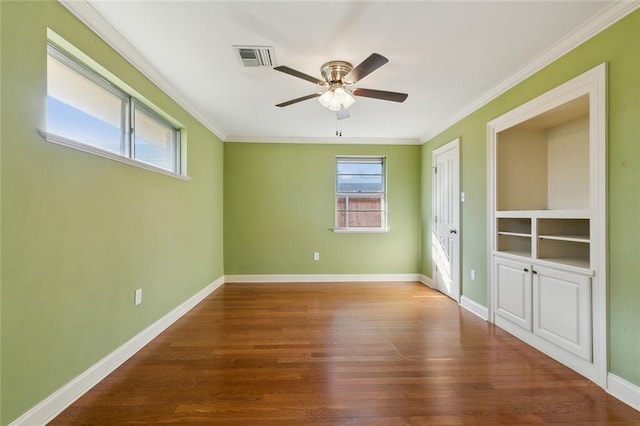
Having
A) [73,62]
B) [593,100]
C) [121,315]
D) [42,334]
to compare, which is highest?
[73,62]

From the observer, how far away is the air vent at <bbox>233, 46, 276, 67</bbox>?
7.17ft

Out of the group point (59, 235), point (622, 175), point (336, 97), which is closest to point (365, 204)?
point (336, 97)

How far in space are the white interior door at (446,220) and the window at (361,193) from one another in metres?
0.92

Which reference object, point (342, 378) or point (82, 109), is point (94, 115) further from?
point (342, 378)

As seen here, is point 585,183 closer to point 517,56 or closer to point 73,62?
point 517,56

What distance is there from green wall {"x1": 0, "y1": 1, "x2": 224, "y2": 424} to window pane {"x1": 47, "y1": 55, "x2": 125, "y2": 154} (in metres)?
0.17

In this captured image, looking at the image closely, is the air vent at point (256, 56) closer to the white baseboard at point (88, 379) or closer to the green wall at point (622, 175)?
the green wall at point (622, 175)

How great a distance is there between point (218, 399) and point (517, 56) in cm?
340

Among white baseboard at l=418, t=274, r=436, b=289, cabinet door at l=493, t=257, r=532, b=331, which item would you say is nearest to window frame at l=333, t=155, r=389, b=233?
white baseboard at l=418, t=274, r=436, b=289

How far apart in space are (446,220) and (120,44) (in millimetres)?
4060

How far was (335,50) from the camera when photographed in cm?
223

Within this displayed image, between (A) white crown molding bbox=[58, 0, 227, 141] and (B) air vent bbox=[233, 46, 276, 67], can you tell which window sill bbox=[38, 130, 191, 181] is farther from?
(B) air vent bbox=[233, 46, 276, 67]

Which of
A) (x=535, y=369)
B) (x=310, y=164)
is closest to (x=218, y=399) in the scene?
(x=535, y=369)

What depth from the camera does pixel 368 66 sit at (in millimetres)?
1957
